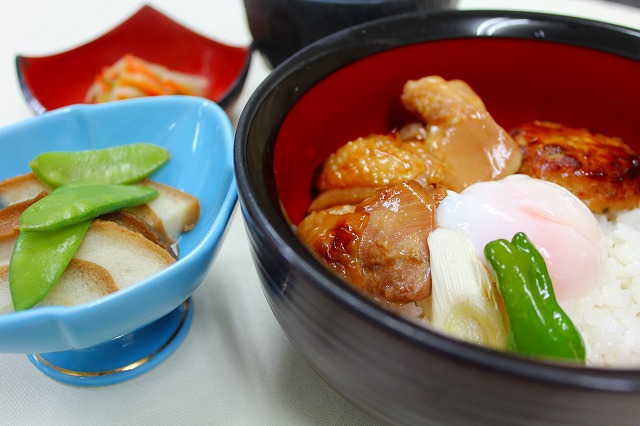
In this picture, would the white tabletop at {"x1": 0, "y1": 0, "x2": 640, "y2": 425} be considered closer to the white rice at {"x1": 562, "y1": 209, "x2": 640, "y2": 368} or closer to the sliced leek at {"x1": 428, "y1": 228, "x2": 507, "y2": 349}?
the sliced leek at {"x1": 428, "y1": 228, "x2": 507, "y2": 349}

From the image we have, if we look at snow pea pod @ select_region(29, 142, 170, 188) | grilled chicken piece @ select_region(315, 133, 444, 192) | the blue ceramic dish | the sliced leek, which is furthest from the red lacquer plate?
the sliced leek

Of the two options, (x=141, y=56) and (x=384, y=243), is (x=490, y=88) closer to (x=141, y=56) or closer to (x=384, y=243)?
(x=384, y=243)

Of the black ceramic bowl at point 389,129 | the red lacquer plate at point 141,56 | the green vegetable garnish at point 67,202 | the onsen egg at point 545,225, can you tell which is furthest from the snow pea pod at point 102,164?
the onsen egg at point 545,225

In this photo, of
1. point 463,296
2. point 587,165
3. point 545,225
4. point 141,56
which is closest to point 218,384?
point 463,296

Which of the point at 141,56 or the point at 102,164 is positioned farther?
the point at 141,56

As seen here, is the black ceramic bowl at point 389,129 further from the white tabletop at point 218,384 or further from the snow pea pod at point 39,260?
the snow pea pod at point 39,260
